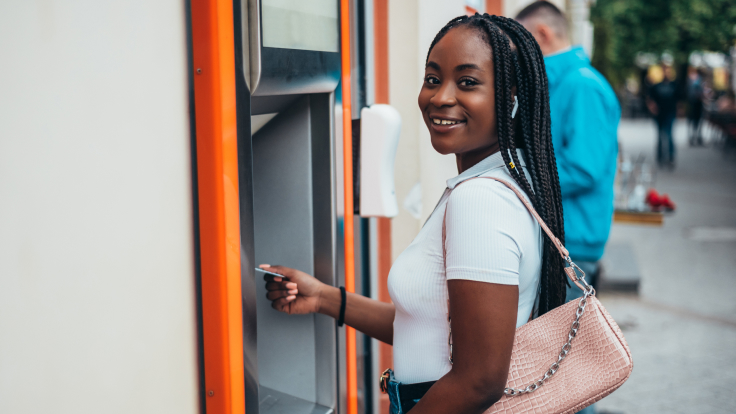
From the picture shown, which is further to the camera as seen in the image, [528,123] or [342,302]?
[342,302]

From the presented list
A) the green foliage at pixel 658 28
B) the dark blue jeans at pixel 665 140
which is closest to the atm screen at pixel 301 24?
the dark blue jeans at pixel 665 140

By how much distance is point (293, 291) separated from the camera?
5.27 feet

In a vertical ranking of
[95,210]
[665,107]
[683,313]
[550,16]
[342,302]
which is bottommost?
[683,313]

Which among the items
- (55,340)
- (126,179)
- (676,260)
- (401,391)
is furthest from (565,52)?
(676,260)

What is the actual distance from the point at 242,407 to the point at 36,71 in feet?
2.44

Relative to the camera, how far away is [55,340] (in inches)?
37.8

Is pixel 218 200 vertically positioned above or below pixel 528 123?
below

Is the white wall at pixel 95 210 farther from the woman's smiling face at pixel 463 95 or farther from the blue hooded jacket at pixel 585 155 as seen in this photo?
the blue hooded jacket at pixel 585 155

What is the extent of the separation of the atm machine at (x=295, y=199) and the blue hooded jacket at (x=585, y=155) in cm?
142

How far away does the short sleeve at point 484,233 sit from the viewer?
43.6 inches

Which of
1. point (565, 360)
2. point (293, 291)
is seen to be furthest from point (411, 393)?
point (293, 291)

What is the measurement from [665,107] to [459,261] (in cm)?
1278

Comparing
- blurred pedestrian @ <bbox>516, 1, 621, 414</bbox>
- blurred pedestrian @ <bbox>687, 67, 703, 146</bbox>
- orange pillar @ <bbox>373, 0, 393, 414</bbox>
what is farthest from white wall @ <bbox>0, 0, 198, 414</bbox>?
blurred pedestrian @ <bbox>687, 67, 703, 146</bbox>

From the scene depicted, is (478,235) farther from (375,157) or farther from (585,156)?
(585,156)
